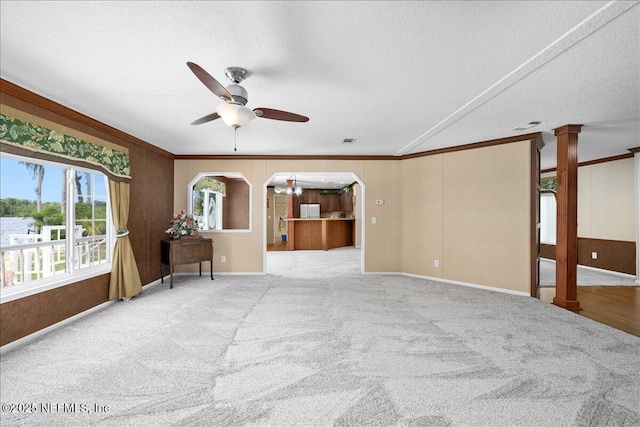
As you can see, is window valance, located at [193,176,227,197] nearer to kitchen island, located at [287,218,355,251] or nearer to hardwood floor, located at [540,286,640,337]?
kitchen island, located at [287,218,355,251]

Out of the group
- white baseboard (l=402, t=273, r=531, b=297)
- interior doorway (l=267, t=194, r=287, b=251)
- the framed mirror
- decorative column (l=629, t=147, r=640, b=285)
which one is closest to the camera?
white baseboard (l=402, t=273, r=531, b=297)

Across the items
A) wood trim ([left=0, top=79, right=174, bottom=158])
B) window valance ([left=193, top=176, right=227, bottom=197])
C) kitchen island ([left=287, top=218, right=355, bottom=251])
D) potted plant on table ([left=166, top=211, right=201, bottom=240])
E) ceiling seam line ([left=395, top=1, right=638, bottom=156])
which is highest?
ceiling seam line ([left=395, top=1, right=638, bottom=156])

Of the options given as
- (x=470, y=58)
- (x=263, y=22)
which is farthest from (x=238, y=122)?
(x=470, y=58)

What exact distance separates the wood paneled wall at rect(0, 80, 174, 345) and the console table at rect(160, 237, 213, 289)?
0.22 metres

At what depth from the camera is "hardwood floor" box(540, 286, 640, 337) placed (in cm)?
334

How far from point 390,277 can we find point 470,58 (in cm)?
417

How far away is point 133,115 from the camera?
3477 millimetres

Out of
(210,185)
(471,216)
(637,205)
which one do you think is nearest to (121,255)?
(210,185)

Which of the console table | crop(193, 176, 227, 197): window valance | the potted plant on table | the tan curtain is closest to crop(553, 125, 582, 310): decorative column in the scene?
A: the console table

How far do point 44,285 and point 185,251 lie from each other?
212cm

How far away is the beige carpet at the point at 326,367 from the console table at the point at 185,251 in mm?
1037

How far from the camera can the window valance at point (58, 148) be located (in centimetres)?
259

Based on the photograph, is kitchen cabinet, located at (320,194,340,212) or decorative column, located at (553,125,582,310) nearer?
decorative column, located at (553,125,582,310)

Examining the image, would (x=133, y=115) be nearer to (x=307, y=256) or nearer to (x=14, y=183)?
(x=14, y=183)
